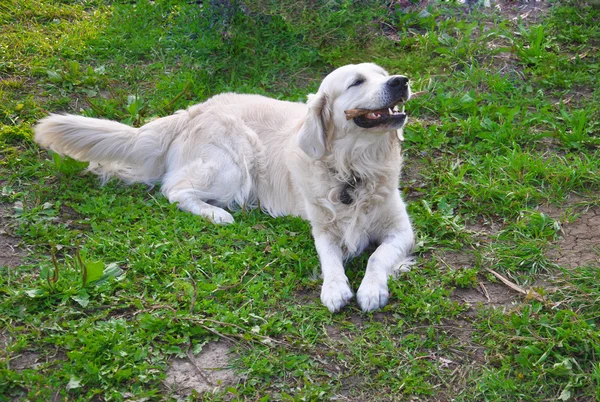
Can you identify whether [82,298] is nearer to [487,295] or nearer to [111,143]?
[111,143]

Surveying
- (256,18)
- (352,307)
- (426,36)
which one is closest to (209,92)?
(256,18)

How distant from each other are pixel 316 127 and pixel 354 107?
275 millimetres

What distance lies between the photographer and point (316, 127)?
4211 millimetres

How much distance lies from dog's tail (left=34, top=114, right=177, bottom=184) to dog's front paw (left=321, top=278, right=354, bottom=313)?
6.28 feet

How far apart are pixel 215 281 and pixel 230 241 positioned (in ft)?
1.54

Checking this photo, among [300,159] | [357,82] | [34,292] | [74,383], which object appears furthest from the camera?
[300,159]

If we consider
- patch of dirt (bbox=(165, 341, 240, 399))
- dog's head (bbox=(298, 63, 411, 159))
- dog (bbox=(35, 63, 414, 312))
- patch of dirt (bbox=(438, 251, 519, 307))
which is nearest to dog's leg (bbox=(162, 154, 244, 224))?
dog (bbox=(35, 63, 414, 312))

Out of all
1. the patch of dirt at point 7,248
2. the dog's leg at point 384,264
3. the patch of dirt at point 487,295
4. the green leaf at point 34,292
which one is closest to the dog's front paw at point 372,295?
the dog's leg at point 384,264

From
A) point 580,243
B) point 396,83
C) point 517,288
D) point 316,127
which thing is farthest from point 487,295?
point 316,127

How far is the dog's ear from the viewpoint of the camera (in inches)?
166

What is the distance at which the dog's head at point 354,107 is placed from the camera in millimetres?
3967

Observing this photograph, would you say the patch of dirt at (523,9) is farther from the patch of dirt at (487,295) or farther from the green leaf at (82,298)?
the green leaf at (82,298)

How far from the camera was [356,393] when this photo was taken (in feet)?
10.2

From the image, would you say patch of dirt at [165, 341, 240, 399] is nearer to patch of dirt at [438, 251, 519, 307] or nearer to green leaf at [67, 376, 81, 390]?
green leaf at [67, 376, 81, 390]
